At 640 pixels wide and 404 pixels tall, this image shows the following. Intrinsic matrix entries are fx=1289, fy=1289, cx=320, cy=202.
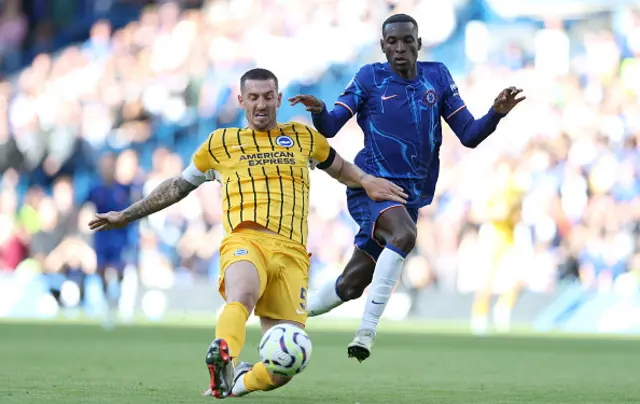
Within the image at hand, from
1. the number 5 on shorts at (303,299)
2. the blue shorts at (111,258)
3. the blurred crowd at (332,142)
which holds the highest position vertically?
the blurred crowd at (332,142)

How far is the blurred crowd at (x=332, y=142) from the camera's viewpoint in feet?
63.2

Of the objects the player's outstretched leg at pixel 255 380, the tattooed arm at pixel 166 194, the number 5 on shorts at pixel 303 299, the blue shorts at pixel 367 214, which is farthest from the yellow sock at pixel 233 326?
the blue shorts at pixel 367 214

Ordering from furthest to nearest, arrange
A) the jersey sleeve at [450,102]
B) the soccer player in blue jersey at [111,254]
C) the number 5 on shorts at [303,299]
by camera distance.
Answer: the soccer player in blue jersey at [111,254] → the jersey sleeve at [450,102] → the number 5 on shorts at [303,299]

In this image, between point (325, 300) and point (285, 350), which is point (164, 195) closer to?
point (285, 350)

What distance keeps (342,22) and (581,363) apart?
12.7 m

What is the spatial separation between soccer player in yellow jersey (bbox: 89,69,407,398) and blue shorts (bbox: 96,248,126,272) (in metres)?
10.5

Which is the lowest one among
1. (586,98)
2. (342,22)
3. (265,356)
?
(265,356)

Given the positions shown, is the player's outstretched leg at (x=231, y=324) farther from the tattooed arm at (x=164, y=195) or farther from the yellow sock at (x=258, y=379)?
the tattooed arm at (x=164, y=195)

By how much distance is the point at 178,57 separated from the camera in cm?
2445

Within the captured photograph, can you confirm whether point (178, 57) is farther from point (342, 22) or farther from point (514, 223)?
point (514, 223)

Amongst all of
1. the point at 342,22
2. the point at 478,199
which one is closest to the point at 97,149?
the point at 342,22

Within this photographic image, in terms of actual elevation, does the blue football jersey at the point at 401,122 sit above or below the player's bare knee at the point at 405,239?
above

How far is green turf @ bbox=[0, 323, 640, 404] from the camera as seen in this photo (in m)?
7.48

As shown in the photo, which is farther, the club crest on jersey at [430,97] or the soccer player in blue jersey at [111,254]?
the soccer player in blue jersey at [111,254]
